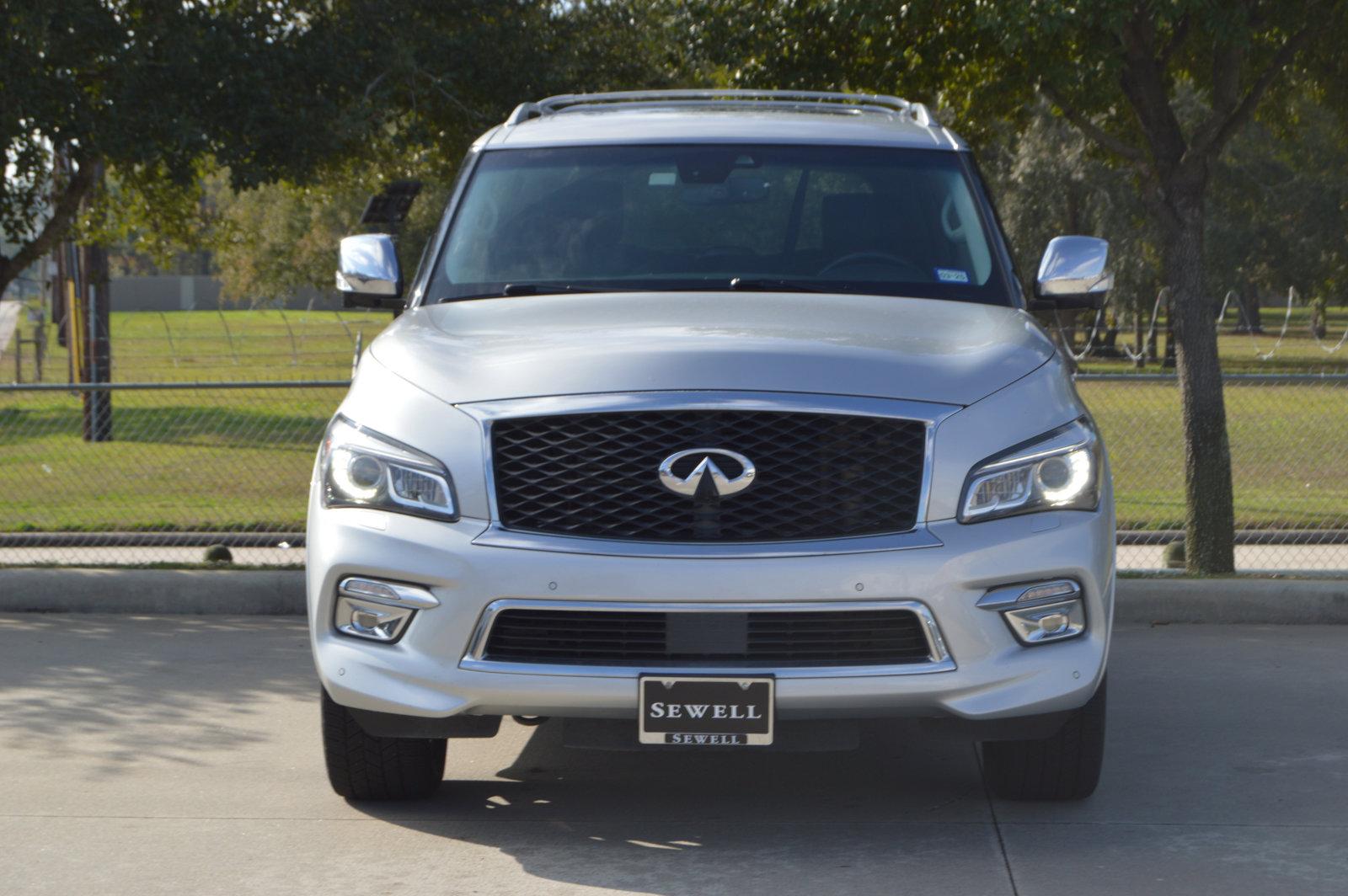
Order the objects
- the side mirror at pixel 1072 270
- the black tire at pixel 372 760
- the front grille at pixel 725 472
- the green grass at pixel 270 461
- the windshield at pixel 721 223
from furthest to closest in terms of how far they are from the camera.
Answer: the green grass at pixel 270 461, the side mirror at pixel 1072 270, the windshield at pixel 721 223, the black tire at pixel 372 760, the front grille at pixel 725 472

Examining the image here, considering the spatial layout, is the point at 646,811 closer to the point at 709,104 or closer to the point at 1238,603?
the point at 709,104

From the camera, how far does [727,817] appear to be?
517cm

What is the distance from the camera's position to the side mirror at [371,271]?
6.05 meters

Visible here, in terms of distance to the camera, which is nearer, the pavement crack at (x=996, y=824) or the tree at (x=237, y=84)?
the pavement crack at (x=996, y=824)

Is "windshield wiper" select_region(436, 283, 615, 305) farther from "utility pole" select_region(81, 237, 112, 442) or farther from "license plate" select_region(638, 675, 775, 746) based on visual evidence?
"utility pole" select_region(81, 237, 112, 442)

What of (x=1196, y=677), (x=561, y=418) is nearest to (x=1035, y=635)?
(x=561, y=418)

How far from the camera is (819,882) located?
4.52 meters

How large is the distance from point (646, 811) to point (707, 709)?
931mm

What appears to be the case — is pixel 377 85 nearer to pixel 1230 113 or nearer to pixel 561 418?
pixel 1230 113

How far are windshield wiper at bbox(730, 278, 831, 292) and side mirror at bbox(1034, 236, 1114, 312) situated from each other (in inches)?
36.5

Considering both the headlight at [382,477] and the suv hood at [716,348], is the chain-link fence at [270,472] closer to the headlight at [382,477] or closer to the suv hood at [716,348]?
the suv hood at [716,348]

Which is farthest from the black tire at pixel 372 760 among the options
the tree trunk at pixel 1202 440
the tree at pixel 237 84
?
the tree trunk at pixel 1202 440

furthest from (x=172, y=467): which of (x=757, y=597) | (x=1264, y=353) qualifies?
(x=1264, y=353)

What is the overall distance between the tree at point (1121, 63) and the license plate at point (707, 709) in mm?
5500
